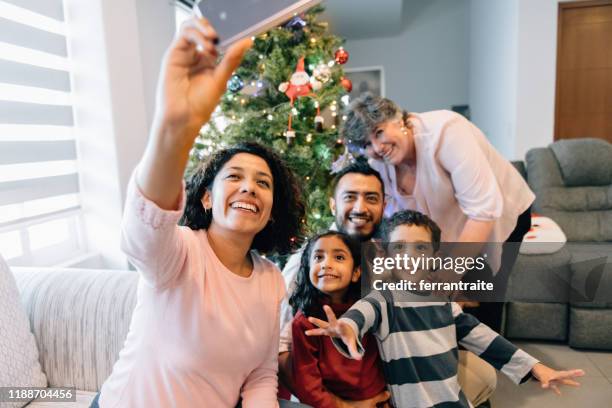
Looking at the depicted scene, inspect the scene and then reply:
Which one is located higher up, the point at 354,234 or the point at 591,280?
the point at 354,234

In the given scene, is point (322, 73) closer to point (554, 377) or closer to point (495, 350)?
point (495, 350)

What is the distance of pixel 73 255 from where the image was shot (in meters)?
2.48

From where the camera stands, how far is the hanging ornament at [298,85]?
2.18 m

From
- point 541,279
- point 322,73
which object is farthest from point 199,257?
point 541,279

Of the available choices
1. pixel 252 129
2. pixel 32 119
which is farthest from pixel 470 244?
pixel 32 119

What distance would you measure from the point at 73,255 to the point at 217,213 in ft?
6.33

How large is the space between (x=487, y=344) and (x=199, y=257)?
91cm

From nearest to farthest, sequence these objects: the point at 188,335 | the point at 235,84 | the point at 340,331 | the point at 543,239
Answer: the point at 188,335 → the point at 340,331 → the point at 235,84 → the point at 543,239

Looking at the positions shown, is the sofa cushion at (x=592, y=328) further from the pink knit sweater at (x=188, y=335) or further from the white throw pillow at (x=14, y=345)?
the white throw pillow at (x=14, y=345)

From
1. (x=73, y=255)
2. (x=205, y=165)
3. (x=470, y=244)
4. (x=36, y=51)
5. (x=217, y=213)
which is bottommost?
(x=73, y=255)

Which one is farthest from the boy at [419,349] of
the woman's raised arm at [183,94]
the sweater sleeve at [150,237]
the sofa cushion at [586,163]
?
the sofa cushion at [586,163]

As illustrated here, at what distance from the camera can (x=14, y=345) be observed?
1285 mm

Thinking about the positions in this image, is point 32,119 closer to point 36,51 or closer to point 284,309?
point 36,51

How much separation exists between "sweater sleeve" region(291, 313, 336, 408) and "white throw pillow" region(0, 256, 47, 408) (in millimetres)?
835
